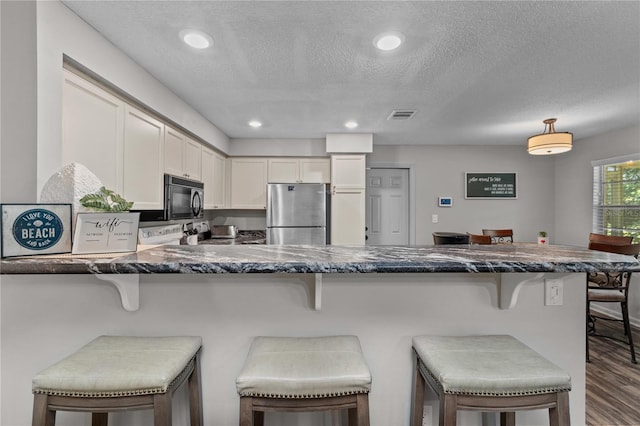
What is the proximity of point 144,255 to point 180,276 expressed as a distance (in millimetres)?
209

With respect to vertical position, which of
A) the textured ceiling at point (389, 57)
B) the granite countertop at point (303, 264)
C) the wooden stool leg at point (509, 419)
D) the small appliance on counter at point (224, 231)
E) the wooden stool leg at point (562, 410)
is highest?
the textured ceiling at point (389, 57)

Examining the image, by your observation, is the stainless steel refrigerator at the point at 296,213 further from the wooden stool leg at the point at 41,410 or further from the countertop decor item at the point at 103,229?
the wooden stool leg at the point at 41,410

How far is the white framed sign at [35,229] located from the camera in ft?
3.56

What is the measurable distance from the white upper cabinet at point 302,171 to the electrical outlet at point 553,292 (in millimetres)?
3268

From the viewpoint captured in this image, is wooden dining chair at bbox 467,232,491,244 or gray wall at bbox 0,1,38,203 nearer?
gray wall at bbox 0,1,38,203

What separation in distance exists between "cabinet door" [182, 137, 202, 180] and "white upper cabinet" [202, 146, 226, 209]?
126 mm

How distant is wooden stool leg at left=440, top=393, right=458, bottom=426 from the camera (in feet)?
3.10

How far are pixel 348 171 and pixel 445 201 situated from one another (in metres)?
1.71

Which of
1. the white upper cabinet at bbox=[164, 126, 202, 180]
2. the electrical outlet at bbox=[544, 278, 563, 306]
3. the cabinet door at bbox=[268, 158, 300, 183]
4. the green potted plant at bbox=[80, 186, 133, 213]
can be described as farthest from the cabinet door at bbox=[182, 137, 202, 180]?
the electrical outlet at bbox=[544, 278, 563, 306]

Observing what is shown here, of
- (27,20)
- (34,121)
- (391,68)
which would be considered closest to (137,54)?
(27,20)

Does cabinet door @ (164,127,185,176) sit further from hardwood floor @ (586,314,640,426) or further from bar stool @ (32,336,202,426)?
hardwood floor @ (586,314,640,426)

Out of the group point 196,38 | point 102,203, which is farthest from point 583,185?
point 102,203

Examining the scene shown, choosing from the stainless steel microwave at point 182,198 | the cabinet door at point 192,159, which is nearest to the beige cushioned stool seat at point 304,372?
the stainless steel microwave at point 182,198

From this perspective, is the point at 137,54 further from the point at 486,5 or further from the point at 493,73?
the point at 493,73
